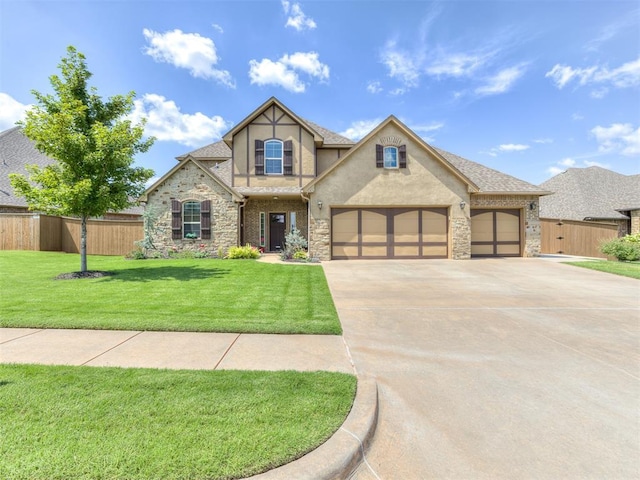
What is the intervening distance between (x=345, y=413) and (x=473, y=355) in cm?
234

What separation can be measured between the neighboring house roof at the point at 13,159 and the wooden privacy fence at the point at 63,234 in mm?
3702

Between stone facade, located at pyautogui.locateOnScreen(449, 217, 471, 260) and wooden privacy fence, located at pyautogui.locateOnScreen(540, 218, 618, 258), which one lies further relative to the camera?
wooden privacy fence, located at pyautogui.locateOnScreen(540, 218, 618, 258)

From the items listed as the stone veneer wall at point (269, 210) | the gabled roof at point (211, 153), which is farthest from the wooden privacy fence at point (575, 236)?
the gabled roof at point (211, 153)

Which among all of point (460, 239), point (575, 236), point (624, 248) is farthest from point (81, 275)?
point (575, 236)

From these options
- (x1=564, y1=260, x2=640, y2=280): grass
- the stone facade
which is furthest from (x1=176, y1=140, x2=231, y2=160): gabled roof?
(x1=564, y1=260, x2=640, y2=280): grass

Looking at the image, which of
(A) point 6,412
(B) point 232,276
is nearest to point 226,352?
(A) point 6,412

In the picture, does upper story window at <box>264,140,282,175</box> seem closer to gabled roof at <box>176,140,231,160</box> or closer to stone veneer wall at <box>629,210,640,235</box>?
gabled roof at <box>176,140,231,160</box>

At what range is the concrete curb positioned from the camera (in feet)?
6.40

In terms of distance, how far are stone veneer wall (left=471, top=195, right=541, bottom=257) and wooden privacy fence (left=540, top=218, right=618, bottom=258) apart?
374 centimetres

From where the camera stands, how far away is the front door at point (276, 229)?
56.9 ft

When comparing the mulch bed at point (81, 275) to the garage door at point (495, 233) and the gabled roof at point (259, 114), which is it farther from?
the garage door at point (495, 233)

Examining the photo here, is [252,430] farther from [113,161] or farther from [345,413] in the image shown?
[113,161]

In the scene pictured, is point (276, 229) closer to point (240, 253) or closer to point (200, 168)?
point (240, 253)

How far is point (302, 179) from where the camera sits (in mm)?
16922
